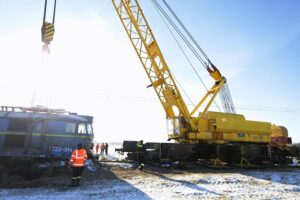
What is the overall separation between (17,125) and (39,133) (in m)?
1.14

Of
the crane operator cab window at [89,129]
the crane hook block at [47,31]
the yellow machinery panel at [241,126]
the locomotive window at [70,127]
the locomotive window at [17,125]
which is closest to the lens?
the crane hook block at [47,31]

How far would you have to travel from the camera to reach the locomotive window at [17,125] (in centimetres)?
1225

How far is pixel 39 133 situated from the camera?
40.7 ft

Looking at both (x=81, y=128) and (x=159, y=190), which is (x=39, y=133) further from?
(x=159, y=190)

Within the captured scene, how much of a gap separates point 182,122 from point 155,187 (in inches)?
381

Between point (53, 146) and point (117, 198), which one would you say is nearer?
point (117, 198)

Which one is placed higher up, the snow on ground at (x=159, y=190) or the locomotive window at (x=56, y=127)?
the locomotive window at (x=56, y=127)

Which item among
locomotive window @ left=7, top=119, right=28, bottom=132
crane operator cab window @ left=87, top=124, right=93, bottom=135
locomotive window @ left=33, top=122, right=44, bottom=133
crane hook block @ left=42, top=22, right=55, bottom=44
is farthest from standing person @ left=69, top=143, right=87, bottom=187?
crane hook block @ left=42, top=22, right=55, bottom=44

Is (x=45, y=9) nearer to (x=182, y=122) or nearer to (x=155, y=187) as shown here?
(x=155, y=187)

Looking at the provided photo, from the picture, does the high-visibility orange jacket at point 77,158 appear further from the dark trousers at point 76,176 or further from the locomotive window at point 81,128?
the locomotive window at point 81,128

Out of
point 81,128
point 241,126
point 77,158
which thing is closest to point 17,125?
point 81,128

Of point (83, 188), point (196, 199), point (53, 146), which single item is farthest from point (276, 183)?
point (53, 146)

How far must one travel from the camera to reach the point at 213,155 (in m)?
18.3

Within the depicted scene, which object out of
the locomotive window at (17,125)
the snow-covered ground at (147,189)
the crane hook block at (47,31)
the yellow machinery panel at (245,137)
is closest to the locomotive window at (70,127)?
the locomotive window at (17,125)
